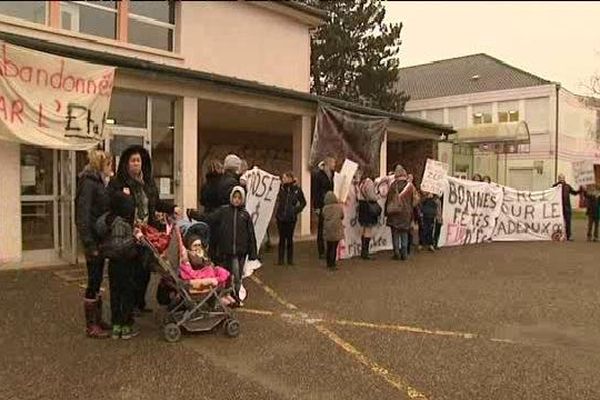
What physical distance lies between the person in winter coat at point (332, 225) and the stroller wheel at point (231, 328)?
4394 millimetres

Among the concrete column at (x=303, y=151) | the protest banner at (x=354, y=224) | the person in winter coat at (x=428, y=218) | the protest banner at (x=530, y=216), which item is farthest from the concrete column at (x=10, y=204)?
the protest banner at (x=530, y=216)

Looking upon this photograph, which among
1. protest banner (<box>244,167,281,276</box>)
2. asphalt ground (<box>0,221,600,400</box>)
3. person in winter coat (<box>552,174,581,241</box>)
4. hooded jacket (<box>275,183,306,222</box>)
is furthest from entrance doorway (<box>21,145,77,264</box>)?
person in winter coat (<box>552,174,581,241</box>)

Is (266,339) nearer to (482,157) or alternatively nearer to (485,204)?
(485,204)

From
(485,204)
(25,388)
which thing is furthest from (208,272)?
(485,204)

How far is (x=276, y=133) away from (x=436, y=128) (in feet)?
16.8

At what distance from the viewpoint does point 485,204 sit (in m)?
16.2

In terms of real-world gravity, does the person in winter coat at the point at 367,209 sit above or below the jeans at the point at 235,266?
above

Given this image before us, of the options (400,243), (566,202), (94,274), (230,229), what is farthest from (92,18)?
(566,202)

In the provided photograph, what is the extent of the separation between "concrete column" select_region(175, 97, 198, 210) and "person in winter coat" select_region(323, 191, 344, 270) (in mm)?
3068

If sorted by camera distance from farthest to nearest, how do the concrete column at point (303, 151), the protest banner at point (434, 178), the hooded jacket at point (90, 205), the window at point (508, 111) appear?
the window at point (508, 111)
the concrete column at point (303, 151)
the protest banner at point (434, 178)
the hooded jacket at point (90, 205)

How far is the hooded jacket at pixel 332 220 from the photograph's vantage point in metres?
10.5

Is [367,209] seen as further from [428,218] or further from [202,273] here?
[202,273]

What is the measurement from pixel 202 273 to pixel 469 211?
10.9 meters

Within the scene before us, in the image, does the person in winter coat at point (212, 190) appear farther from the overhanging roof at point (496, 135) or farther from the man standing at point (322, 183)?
the overhanging roof at point (496, 135)
